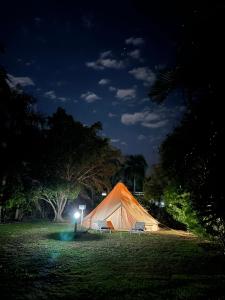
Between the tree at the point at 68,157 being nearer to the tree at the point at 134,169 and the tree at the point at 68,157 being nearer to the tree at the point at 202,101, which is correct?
the tree at the point at 202,101

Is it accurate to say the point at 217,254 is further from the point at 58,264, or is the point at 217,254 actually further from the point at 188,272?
the point at 58,264

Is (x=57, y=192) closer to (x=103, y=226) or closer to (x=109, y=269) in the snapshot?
(x=103, y=226)

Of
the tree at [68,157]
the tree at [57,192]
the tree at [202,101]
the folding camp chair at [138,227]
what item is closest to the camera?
the tree at [202,101]

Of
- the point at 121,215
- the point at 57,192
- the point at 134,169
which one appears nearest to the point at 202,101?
the point at 121,215

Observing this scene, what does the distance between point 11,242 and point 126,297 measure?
9.74m

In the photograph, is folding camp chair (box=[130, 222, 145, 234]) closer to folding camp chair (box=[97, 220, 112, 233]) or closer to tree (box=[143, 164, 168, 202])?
folding camp chair (box=[97, 220, 112, 233])

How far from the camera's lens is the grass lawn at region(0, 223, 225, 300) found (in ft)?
23.8

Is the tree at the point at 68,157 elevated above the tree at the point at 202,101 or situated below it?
above

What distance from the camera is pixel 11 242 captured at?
15.1m

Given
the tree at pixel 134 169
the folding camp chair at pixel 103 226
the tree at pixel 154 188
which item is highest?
the tree at pixel 134 169

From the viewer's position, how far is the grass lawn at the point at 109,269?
7.25m

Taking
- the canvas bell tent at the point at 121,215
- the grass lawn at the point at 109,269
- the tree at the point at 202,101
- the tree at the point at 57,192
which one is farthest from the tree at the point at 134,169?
the tree at the point at 202,101

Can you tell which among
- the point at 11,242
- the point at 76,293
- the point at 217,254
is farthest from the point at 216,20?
the point at 11,242

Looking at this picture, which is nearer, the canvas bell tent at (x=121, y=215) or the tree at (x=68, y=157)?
the canvas bell tent at (x=121, y=215)
